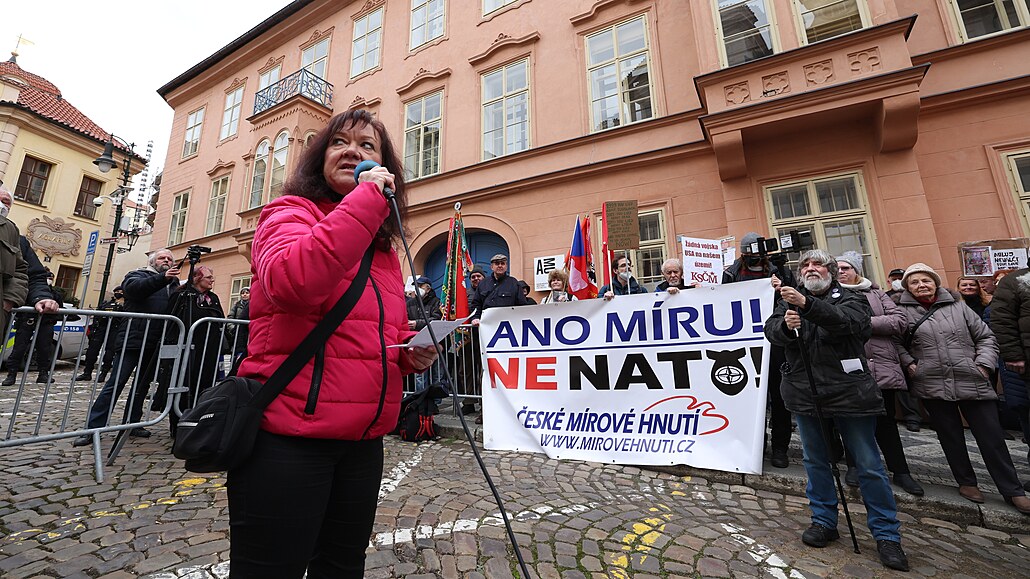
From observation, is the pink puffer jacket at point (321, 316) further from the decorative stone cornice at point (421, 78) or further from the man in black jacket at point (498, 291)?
the decorative stone cornice at point (421, 78)

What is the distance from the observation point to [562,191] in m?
9.80

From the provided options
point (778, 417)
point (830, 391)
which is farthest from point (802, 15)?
point (830, 391)

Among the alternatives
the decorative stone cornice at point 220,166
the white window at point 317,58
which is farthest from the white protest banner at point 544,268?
the decorative stone cornice at point 220,166

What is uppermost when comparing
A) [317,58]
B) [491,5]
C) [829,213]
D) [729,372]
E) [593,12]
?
[317,58]

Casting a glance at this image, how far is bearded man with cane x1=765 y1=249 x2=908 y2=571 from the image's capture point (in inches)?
104

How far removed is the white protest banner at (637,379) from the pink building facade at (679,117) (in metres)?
3.30

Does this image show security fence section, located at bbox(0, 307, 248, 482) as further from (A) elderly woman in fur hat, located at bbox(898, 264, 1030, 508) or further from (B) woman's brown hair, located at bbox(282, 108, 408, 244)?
(A) elderly woman in fur hat, located at bbox(898, 264, 1030, 508)

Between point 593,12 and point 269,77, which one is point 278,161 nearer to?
point 269,77

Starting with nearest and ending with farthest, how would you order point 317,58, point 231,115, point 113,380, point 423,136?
point 113,380 → point 423,136 → point 317,58 → point 231,115

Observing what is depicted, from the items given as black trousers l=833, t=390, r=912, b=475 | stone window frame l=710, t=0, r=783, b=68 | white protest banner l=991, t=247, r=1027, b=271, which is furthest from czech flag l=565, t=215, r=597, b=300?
white protest banner l=991, t=247, r=1027, b=271

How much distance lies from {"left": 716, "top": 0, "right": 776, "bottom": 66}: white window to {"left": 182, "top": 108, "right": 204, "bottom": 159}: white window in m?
20.6

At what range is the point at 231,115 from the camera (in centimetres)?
1752

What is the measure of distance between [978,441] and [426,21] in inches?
591

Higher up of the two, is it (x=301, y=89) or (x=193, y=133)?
(x=193, y=133)
